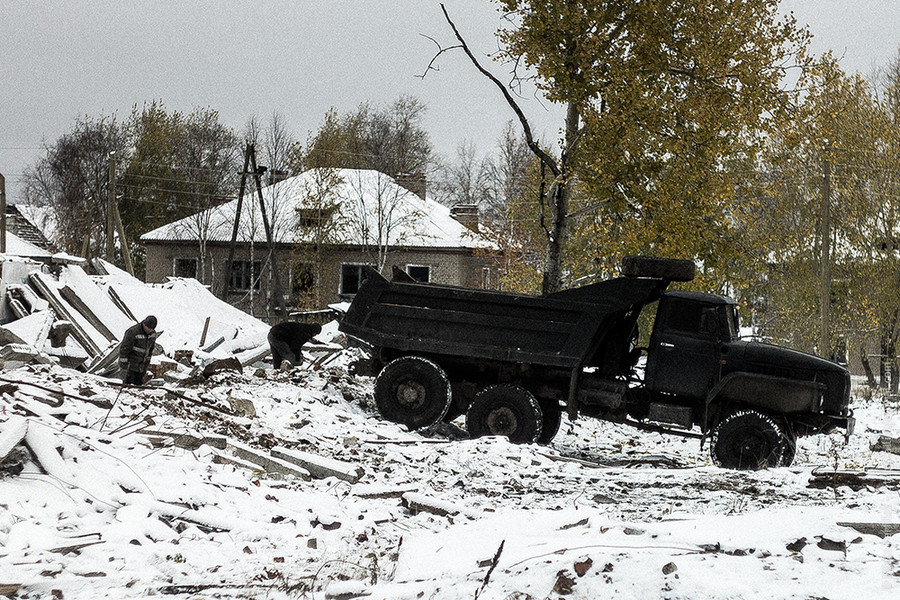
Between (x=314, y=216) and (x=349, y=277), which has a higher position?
(x=314, y=216)

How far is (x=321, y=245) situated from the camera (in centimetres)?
4000

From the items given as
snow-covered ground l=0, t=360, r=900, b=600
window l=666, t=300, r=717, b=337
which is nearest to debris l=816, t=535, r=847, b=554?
snow-covered ground l=0, t=360, r=900, b=600

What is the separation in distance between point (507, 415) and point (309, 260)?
29095 mm

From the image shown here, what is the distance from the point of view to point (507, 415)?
1198 centimetres

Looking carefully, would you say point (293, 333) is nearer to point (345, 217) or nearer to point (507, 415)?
point (507, 415)

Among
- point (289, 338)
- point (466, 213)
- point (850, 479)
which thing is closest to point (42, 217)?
point (466, 213)

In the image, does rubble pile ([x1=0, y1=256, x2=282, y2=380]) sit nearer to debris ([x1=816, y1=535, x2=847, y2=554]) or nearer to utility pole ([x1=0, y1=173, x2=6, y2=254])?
utility pole ([x1=0, y1=173, x2=6, y2=254])

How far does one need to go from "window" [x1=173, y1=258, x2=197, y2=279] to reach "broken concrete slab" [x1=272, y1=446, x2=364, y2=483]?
3523cm

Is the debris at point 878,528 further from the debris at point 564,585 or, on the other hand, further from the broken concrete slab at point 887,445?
the broken concrete slab at point 887,445

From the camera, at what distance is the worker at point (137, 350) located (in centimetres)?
1290

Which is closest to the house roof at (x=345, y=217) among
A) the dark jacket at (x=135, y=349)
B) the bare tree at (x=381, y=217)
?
the bare tree at (x=381, y=217)

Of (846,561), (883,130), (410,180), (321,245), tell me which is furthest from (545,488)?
(410,180)

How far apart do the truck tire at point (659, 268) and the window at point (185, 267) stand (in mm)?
33975

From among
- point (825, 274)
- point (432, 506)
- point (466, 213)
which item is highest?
point (466, 213)
